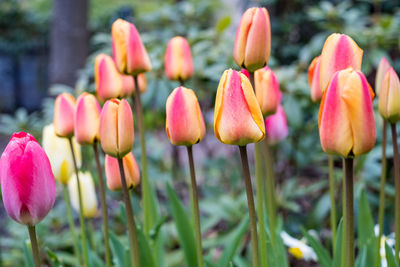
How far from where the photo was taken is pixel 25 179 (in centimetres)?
63

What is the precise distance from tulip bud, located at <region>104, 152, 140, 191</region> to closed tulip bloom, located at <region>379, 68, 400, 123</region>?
49cm

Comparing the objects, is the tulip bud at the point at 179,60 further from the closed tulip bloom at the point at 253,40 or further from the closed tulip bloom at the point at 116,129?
the closed tulip bloom at the point at 116,129

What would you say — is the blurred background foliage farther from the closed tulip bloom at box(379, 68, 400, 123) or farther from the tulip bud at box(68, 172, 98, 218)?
the closed tulip bloom at box(379, 68, 400, 123)

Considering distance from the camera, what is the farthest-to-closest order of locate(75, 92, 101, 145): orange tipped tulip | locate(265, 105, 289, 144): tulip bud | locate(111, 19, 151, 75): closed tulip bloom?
locate(265, 105, 289, 144): tulip bud → locate(111, 19, 151, 75): closed tulip bloom → locate(75, 92, 101, 145): orange tipped tulip

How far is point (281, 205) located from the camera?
2.10 metres

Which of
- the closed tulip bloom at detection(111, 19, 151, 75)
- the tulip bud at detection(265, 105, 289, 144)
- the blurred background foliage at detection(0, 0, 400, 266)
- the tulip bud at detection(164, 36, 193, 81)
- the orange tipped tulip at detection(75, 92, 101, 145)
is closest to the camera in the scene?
the orange tipped tulip at detection(75, 92, 101, 145)

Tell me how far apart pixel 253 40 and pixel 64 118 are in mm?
454

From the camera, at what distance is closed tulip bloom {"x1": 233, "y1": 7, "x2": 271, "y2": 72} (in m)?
0.79

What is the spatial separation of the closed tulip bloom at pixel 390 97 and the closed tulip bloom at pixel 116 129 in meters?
0.46

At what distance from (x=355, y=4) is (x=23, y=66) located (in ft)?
21.2

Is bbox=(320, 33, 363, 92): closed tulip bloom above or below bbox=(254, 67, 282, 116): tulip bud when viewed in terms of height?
above

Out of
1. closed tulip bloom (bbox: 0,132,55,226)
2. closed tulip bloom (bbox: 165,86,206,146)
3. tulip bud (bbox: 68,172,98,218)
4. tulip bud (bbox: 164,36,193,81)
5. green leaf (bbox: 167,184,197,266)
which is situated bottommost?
green leaf (bbox: 167,184,197,266)

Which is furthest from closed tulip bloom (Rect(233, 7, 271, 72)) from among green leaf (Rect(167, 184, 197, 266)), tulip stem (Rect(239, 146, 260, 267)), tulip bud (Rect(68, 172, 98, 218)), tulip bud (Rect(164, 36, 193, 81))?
tulip bud (Rect(68, 172, 98, 218))

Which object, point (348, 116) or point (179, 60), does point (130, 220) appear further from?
point (179, 60)
